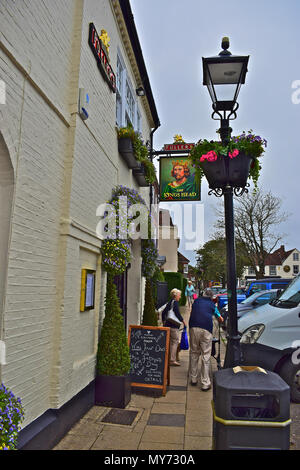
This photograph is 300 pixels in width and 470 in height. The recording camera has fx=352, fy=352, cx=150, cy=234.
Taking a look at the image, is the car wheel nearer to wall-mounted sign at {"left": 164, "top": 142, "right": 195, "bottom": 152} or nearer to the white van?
the white van

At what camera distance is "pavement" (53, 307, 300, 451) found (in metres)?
3.92

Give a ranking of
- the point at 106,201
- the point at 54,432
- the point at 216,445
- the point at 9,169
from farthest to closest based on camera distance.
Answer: the point at 106,201 → the point at 54,432 → the point at 9,169 → the point at 216,445

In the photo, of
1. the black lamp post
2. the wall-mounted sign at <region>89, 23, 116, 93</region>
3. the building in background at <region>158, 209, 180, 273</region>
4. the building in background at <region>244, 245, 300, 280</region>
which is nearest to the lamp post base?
the black lamp post

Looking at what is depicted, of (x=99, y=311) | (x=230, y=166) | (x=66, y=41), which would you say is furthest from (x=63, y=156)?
(x=99, y=311)

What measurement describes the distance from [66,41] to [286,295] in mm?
5475

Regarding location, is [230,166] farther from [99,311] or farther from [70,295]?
[99,311]

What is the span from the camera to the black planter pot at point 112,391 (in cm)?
514

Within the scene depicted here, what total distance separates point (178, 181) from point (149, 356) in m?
5.02

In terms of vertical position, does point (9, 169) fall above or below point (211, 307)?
above

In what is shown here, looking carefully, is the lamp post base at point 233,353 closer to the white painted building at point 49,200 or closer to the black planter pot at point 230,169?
the black planter pot at point 230,169

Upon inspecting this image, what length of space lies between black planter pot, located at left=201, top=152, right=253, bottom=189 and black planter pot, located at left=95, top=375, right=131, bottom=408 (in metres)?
3.24

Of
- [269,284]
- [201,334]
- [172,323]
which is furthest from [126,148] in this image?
[269,284]

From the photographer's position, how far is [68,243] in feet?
14.2

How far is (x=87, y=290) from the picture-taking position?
5.04 m
